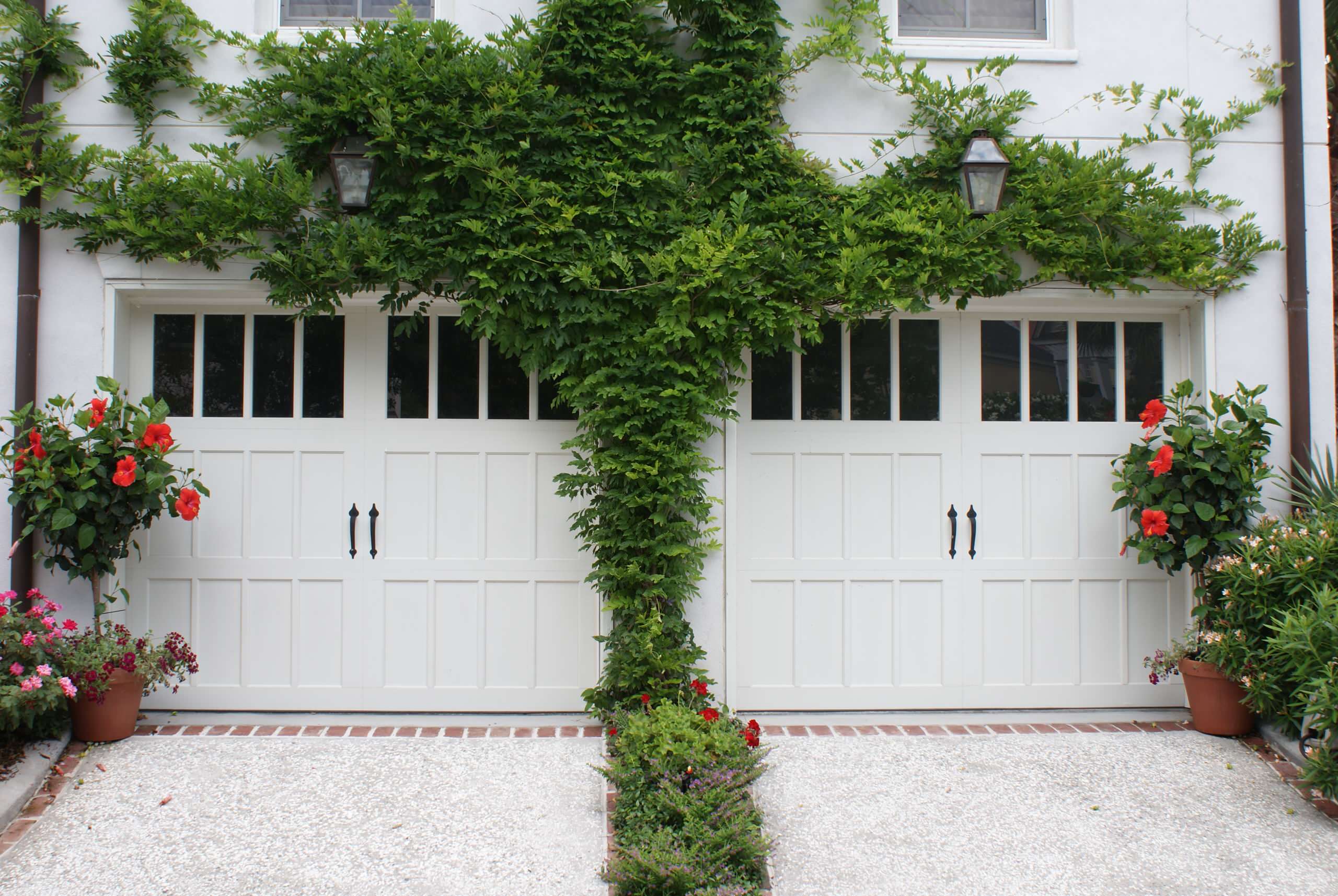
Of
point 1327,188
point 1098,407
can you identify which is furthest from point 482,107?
point 1327,188

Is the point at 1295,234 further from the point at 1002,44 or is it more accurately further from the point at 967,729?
the point at 967,729

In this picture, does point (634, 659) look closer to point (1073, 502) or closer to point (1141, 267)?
point (1073, 502)

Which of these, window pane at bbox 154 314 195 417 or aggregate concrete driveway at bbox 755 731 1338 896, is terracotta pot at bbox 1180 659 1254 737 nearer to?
aggregate concrete driveway at bbox 755 731 1338 896

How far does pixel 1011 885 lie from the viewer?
10.1 ft

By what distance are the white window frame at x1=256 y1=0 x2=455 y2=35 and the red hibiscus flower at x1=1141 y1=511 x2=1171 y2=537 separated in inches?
177

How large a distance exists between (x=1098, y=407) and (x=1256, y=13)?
236cm

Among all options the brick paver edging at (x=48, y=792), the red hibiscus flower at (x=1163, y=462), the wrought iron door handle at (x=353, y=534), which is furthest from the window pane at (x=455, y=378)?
the red hibiscus flower at (x=1163, y=462)

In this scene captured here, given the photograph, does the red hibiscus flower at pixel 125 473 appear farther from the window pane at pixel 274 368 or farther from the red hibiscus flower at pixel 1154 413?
the red hibiscus flower at pixel 1154 413

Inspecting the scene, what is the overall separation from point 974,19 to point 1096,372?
85.3 inches

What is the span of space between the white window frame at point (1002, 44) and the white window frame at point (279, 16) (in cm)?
242

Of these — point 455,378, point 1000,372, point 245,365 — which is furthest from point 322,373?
point 1000,372

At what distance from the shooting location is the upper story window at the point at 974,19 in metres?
4.84

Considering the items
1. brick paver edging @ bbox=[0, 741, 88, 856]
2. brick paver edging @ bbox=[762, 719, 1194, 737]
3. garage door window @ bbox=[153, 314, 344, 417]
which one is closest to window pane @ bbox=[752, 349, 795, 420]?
brick paver edging @ bbox=[762, 719, 1194, 737]

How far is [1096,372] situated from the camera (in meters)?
4.86
